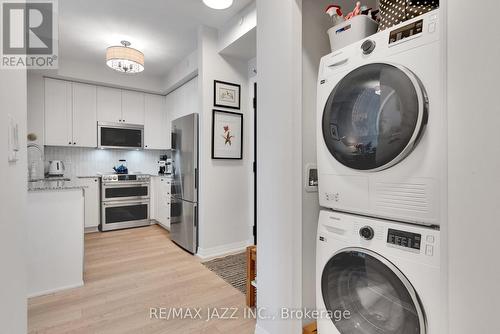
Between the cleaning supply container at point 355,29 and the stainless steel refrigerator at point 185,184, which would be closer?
the cleaning supply container at point 355,29

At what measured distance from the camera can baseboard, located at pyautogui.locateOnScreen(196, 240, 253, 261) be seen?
9.75 feet

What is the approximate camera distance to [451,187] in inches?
29.9

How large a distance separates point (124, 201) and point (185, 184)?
1.69 m

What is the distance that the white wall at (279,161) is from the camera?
52.4 inches

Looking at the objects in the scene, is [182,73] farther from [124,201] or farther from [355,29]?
[355,29]

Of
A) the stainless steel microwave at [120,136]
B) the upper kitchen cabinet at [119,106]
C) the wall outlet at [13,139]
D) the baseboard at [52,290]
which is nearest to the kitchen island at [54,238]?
the baseboard at [52,290]

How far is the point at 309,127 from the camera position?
1421 mm

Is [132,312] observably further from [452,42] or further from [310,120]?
[452,42]

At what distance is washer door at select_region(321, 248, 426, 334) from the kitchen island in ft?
7.11

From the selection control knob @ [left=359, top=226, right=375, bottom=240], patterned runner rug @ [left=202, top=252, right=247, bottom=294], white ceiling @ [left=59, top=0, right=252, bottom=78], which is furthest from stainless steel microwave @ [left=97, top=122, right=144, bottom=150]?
control knob @ [left=359, top=226, right=375, bottom=240]

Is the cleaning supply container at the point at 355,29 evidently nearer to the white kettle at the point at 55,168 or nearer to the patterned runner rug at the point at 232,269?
the patterned runner rug at the point at 232,269

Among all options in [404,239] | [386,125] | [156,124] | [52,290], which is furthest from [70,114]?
[404,239]

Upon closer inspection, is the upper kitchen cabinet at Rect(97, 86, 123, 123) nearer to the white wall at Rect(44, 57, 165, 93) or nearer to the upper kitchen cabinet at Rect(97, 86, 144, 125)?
the upper kitchen cabinet at Rect(97, 86, 144, 125)

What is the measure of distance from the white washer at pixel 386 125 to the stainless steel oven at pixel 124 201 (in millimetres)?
3862
